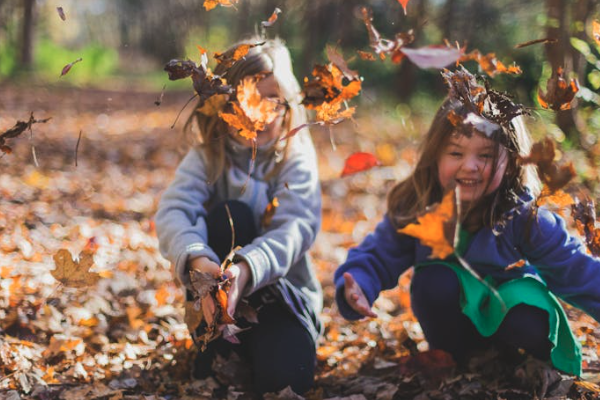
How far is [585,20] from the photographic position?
14.1 feet

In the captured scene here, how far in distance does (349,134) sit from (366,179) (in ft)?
8.64

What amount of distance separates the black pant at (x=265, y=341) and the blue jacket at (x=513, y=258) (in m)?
0.19

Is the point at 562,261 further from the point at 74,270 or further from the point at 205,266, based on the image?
the point at 74,270

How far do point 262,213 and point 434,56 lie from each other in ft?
2.64

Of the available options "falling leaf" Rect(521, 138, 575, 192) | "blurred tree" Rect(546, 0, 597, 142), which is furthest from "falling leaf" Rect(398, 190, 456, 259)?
"blurred tree" Rect(546, 0, 597, 142)

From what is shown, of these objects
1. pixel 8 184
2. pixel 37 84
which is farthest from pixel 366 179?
pixel 37 84

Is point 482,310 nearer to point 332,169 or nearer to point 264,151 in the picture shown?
point 264,151

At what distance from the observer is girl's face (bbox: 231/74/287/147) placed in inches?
80.8

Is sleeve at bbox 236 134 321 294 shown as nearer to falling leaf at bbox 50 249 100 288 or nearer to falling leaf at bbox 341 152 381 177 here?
falling leaf at bbox 341 152 381 177

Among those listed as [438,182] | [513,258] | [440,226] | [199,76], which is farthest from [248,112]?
[513,258]

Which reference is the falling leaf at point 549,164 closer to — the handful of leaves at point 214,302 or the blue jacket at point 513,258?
the blue jacket at point 513,258

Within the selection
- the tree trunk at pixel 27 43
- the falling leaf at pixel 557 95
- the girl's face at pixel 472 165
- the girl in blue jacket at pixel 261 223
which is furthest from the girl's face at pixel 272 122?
the tree trunk at pixel 27 43

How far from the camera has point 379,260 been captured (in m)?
2.14

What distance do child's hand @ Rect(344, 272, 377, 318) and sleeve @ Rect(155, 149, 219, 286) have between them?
16.6 inches
